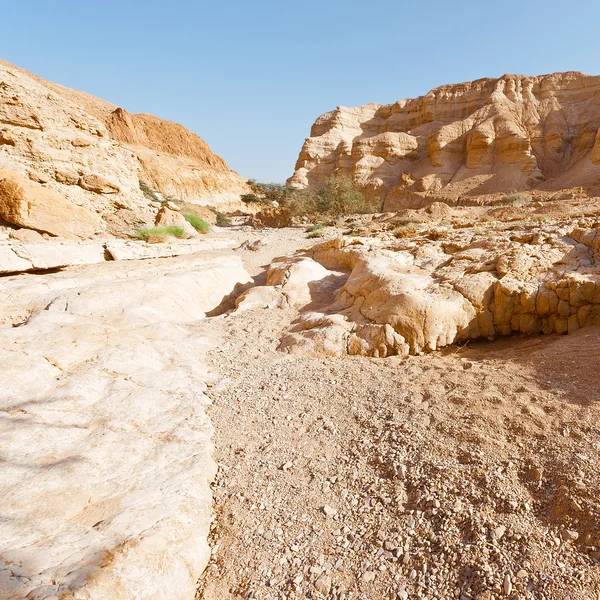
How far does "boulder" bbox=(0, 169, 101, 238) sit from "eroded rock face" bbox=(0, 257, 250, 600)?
11.2ft

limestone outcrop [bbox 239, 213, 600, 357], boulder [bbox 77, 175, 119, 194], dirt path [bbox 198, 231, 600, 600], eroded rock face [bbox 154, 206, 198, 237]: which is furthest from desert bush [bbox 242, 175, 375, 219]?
dirt path [bbox 198, 231, 600, 600]

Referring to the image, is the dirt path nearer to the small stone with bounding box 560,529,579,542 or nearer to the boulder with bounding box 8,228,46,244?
the small stone with bounding box 560,529,579,542

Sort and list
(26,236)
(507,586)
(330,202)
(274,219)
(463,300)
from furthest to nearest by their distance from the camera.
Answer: (330,202) < (274,219) < (26,236) < (463,300) < (507,586)

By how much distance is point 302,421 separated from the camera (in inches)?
112

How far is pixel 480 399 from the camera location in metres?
2.69

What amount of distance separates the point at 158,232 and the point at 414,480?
826 cm

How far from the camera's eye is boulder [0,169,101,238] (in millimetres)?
6691

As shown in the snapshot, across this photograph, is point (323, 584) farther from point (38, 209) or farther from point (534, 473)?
point (38, 209)

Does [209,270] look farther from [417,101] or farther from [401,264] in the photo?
[417,101]

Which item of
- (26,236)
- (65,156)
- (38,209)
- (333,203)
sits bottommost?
(26,236)

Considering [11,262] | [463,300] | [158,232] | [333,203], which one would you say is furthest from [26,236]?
[333,203]

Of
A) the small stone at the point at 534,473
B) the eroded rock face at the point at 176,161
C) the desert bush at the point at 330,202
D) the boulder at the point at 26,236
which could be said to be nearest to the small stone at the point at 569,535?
the small stone at the point at 534,473

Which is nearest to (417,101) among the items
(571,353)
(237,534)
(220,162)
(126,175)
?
(220,162)

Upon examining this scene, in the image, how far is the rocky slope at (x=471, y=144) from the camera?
82.1 ft
